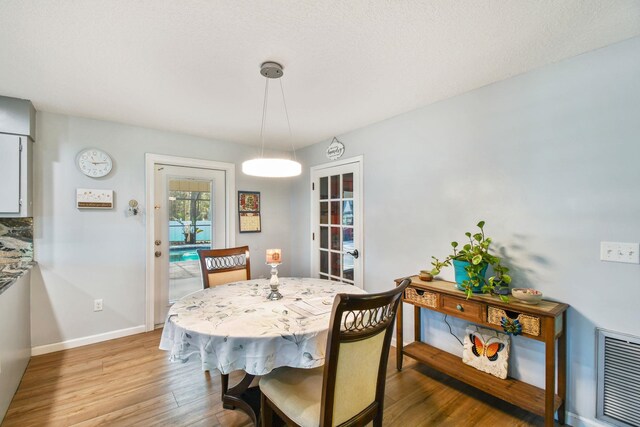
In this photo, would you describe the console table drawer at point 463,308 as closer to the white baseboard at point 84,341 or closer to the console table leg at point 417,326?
the console table leg at point 417,326

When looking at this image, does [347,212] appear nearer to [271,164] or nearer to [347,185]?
[347,185]

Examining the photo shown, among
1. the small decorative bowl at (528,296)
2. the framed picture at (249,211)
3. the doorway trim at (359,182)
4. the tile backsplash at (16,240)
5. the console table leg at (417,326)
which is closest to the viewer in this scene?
the small decorative bowl at (528,296)

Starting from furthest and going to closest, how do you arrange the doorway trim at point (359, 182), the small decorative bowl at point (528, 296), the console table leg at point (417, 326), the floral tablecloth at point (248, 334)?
1. the doorway trim at point (359, 182)
2. the console table leg at point (417, 326)
3. the small decorative bowl at point (528, 296)
4. the floral tablecloth at point (248, 334)

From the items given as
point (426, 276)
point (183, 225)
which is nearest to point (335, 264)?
point (426, 276)

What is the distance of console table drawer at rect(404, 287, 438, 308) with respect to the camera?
85.0 inches

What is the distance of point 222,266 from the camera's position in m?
2.56

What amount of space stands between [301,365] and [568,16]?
2271mm

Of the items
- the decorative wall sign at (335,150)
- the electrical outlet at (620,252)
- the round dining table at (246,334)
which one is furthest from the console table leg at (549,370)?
the decorative wall sign at (335,150)

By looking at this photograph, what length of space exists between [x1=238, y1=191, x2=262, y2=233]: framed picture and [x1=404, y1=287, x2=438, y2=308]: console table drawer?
241cm

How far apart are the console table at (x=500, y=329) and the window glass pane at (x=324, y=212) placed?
1.59 m

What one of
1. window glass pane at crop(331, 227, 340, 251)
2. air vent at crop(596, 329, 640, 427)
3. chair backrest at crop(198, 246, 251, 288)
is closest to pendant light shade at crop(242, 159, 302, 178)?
chair backrest at crop(198, 246, 251, 288)

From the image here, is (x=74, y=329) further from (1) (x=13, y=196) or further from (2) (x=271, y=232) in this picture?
(2) (x=271, y=232)

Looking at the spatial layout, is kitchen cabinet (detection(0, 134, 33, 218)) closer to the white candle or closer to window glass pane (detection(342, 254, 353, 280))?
the white candle

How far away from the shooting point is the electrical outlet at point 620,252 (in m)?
1.56
